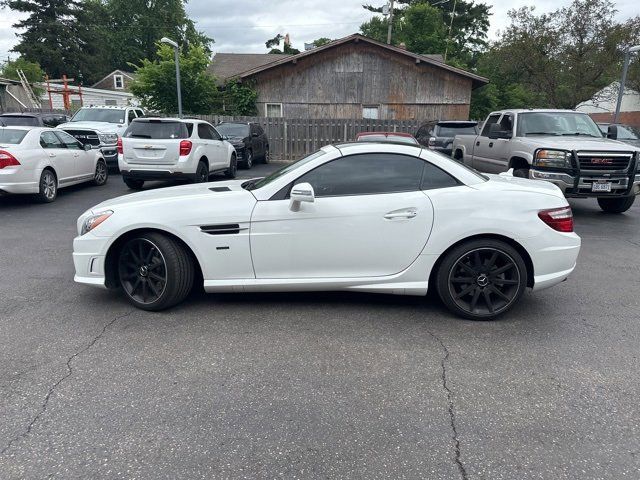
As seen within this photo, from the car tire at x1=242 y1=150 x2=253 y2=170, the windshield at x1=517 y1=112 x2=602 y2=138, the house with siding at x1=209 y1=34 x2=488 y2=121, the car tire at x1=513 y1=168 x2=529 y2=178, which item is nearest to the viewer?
the car tire at x1=513 y1=168 x2=529 y2=178

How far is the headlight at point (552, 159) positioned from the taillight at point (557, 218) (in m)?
4.22

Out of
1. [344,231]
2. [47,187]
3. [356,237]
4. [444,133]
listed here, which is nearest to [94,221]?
[344,231]

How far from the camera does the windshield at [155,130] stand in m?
10.4

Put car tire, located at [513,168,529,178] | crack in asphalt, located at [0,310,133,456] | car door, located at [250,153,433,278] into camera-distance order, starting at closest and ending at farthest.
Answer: crack in asphalt, located at [0,310,133,456] → car door, located at [250,153,433,278] → car tire, located at [513,168,529,178]

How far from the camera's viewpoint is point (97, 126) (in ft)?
48.0

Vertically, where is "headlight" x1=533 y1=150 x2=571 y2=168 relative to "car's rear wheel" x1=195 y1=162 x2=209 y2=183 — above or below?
above

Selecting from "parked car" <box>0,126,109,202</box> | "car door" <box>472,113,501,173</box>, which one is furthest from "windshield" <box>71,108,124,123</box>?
"car door" <box>472,113,501,173</box>

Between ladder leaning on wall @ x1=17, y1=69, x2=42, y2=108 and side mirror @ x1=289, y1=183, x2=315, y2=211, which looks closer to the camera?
side mirror @ x1=289, y1=183, x2=315, y2=211

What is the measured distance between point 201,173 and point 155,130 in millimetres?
1413

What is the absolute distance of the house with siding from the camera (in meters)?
21.7

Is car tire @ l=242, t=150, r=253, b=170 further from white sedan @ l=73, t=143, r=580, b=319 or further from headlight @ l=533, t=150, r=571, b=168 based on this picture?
white sedan @ l=73, t=143, r=580, b=319

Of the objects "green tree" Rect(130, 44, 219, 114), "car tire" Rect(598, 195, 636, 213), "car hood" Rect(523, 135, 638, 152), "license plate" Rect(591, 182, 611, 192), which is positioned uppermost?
"green tree" Rect(130, 44, 219, 114)

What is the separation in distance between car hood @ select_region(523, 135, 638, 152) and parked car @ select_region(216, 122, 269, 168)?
32.5 ft

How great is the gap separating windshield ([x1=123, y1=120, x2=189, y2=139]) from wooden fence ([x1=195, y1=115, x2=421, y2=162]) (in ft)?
29.6
